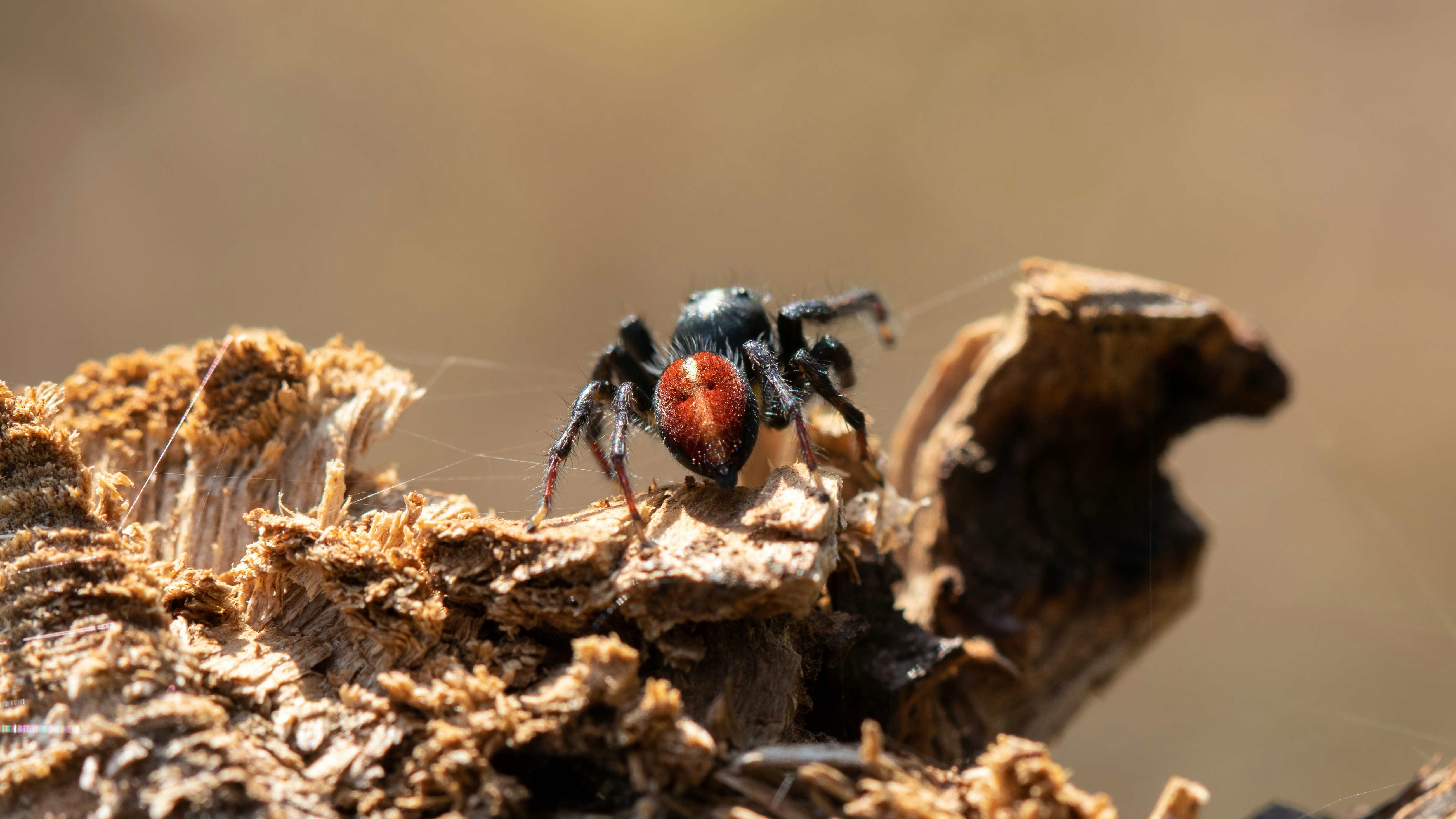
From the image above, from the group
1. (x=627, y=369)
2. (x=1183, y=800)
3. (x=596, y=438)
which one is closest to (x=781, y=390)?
(x=596, y=438)

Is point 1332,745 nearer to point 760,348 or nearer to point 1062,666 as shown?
point 1062,666

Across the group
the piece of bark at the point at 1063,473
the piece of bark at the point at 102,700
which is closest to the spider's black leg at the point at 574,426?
the piece of bark at the point at 102,700

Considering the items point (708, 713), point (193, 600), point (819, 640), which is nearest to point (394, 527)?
point (193, 600)

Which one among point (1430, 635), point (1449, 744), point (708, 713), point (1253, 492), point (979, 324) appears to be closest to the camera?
point (708, 713)

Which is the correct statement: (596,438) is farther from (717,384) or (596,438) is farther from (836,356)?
(836,356)

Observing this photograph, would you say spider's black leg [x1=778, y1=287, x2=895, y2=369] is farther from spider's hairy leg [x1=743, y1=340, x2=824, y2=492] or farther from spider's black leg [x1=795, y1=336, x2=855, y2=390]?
spider's hairy leg [x1=743, y1=340, x2=824, y2=492]
